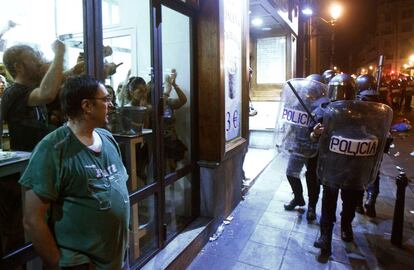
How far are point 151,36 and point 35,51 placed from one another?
4.38 ft

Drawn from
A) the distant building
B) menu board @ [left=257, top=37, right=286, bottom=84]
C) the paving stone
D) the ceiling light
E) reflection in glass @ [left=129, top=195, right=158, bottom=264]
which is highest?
the distant building

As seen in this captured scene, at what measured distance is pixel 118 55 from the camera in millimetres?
3783

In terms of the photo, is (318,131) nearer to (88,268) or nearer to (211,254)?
(211,254)

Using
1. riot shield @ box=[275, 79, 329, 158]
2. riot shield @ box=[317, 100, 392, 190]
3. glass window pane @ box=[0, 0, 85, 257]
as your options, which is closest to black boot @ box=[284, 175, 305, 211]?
riot shield @ box=[275, 79, 329, 158]

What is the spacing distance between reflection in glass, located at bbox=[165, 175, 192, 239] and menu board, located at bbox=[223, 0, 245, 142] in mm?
1010

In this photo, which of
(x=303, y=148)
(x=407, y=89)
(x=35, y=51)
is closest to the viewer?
(x=35, y=51)

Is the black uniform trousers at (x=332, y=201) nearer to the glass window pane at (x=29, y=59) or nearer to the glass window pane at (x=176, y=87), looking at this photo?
the glass window pane at (x=176, y=87)

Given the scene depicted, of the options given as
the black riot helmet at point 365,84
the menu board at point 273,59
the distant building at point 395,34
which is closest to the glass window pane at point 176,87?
the black riot helmet at point 365,84

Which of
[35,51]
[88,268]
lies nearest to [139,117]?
[35,51]

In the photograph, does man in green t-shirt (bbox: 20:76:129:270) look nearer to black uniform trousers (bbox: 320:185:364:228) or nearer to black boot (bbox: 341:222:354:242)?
black uniform trousers (bbox: 320:185:364:228)

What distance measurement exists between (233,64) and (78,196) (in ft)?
12.2

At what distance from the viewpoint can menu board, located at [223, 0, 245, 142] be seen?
4.65 m

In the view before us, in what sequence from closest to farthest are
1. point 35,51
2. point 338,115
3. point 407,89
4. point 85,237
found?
point 85,237, point 35,51, point 338,115, point 407,89

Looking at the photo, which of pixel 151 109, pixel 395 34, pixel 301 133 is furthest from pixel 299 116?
pixel 395 34
